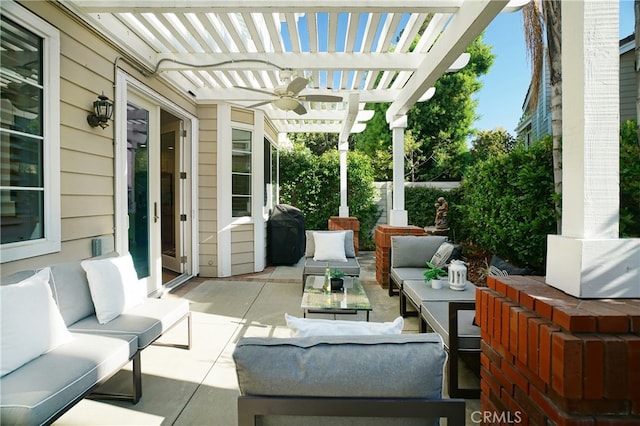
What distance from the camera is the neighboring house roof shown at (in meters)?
2.88

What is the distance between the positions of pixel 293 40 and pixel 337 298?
2717mm

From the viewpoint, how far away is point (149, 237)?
444cm

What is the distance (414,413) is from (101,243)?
127 inches

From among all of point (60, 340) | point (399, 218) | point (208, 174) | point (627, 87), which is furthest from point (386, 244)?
point (627, 87)

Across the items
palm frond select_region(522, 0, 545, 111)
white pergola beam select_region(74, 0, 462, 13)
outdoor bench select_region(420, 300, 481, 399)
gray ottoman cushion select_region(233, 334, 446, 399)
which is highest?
palm frond select_region(522, 0, 545, 111)

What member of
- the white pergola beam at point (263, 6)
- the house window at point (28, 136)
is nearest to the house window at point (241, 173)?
the white pergola beam at point (263, 6)

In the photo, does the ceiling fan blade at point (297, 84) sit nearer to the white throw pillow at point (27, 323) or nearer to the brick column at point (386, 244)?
the brick column at point (386, 244)

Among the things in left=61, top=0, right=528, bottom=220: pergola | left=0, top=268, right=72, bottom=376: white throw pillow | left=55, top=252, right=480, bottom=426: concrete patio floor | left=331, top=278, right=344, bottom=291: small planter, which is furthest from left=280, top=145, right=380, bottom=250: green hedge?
left=0, top=268, right=72, bottom=376: white throw pillow

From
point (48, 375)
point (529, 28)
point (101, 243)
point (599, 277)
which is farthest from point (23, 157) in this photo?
point (529, 28)

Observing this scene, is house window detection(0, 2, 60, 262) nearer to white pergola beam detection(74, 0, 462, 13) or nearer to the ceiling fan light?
white pergola beam detection(74, 0, 462, 13)

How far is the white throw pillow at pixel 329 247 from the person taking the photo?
16.8ft

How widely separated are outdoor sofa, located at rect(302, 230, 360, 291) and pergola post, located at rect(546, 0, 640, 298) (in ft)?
11.4

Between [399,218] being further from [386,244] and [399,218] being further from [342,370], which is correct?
[342,370]

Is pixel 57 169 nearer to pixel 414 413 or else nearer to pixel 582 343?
pixel 414 413
